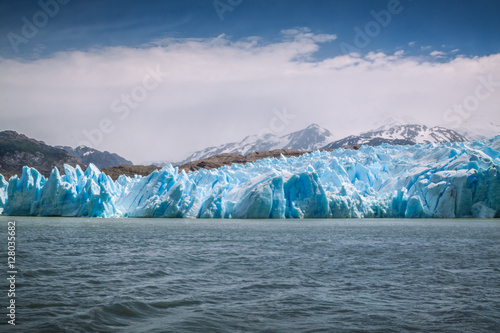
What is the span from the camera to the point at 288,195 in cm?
3544

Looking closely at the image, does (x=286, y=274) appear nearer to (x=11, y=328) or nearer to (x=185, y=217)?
(x=11, y=328)

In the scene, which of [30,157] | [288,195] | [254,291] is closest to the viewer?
[254,291]

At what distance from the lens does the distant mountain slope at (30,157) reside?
388 ft

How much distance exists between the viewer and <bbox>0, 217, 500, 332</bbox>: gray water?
18.1ft

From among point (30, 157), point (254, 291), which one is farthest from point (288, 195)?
point (30, 157)

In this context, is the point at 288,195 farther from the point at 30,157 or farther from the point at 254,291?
the point at 30,157

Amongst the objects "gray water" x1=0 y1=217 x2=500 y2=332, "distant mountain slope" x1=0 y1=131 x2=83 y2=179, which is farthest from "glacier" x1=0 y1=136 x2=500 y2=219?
"distant mountain slope" x1=0 y1=131 x2=83 y2=179

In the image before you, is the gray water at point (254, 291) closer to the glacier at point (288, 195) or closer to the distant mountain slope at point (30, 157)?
the glacier at point (288, 195)

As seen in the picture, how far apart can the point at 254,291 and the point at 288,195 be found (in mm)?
28219

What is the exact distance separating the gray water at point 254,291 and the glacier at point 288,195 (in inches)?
841

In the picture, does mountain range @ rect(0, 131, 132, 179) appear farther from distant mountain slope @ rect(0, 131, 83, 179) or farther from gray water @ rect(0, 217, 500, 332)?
gray water @ rect(0, 217, 500, 332)

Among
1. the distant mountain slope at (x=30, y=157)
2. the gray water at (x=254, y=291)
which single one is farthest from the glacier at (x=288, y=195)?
the distant mountain slope at (x=30, y=157)

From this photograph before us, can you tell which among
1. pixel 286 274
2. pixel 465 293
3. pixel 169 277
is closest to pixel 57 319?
pixel 169 277

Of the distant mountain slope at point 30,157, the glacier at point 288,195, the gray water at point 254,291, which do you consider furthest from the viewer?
the distant mountain slope at point 30,157
